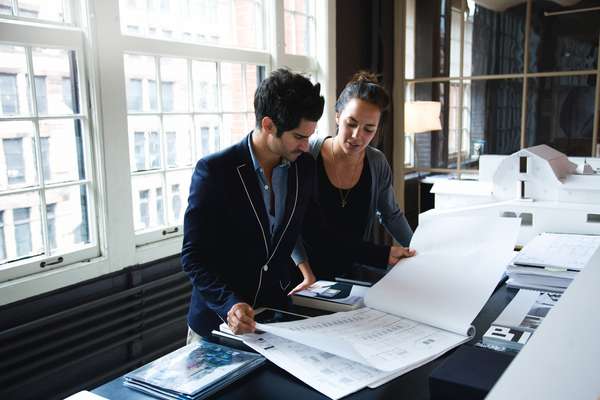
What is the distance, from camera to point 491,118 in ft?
14.6

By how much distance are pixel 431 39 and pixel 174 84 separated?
2.54 meters

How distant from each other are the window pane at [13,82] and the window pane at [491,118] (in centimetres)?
336

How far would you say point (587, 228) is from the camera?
2238 mm

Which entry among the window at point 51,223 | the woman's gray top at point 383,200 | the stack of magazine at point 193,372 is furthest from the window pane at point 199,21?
the stack of magazine at point 193,372

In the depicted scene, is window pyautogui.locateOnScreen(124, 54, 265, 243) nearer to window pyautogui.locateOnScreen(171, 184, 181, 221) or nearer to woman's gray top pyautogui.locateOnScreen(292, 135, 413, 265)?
window pyautogui.locateOnScreen(171, 184, 181, 221)

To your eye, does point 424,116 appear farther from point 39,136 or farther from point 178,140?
point 39,136

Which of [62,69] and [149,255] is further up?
[62,69]

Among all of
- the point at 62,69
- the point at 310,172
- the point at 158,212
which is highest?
the point at 62,69

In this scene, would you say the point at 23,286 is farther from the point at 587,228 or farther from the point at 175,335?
the point at 587,228

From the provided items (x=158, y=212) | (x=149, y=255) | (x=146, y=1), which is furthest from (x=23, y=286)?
(x=146, y=1)

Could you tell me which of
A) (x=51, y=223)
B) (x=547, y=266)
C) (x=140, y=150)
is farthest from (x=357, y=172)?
(x=51, y=223)

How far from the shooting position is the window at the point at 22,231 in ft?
7.58

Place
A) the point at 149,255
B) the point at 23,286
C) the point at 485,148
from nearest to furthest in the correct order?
the point at 23,286 → the point at 149,255 → the point at 485,148

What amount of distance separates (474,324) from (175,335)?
193cm
